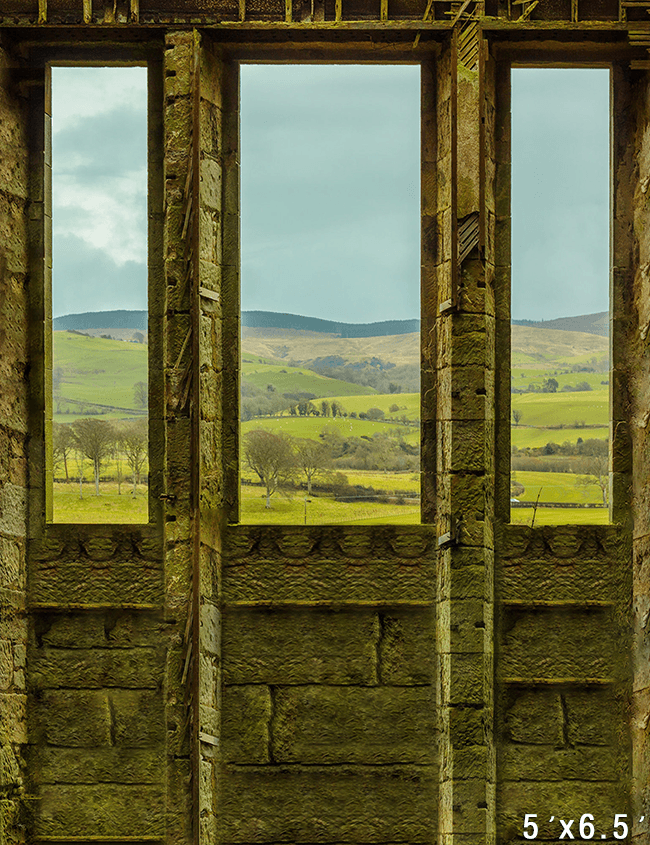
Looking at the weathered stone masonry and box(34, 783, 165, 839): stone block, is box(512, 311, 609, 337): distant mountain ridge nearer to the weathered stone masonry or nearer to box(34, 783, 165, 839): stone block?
the weathered stone masonry

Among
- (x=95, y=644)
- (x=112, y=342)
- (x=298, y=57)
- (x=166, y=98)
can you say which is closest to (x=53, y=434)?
(x=112, y=342)

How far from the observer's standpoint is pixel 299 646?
4.49 meters

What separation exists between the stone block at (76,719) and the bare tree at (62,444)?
165cm

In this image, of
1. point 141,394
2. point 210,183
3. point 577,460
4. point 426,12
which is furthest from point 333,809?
point 426,12

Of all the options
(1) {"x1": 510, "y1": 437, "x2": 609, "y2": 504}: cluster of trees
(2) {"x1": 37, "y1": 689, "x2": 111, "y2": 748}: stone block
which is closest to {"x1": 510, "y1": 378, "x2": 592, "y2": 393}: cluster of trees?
(1) {"x1": 510, "y1": 437, "x2": 609, "y2": 504}: cluster of trees

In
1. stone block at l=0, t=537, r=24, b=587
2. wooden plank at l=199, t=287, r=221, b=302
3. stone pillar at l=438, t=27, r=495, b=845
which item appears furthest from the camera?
stone block at l=0, t=537, r=24, b=587

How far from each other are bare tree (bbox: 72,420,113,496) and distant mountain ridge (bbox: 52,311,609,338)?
78cm

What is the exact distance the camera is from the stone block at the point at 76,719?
444cm

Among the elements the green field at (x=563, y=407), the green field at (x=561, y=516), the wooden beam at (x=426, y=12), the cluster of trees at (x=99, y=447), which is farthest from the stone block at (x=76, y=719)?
the wooden beam at (x=426, y=12)

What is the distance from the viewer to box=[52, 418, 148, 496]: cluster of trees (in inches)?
185

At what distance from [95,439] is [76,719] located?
212cm

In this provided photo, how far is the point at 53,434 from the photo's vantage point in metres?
4.71

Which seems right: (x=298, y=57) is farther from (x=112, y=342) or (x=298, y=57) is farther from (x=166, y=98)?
(x=112, y=342)

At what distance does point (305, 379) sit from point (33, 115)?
9.72 ft
